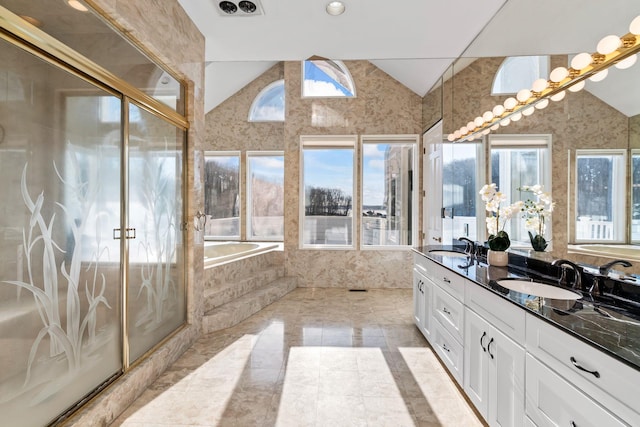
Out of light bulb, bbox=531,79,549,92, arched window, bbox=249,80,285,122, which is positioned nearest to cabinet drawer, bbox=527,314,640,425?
light bulb, bbox=531,79,549,92

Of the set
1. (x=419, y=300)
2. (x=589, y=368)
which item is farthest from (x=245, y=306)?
(x=589, y=368)

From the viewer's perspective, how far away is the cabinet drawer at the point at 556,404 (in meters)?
0.97

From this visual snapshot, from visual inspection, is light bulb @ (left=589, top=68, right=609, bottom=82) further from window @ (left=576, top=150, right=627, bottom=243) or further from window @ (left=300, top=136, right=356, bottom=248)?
window @ (left=300, top=136, right=356, bottom=248)

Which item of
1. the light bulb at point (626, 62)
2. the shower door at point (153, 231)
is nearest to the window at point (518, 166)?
the light bulb at point (626, 62)

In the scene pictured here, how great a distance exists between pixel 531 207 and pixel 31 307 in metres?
2.80

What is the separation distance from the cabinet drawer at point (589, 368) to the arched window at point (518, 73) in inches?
66.3

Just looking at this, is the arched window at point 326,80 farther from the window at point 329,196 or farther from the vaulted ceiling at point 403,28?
the vaulted ceiling at point 403,28

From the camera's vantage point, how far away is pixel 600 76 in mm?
1597

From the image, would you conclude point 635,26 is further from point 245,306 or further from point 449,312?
point 245,306

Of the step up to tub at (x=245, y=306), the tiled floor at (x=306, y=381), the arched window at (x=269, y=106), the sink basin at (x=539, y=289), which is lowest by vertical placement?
the tiled floor at (x=306, y=381)

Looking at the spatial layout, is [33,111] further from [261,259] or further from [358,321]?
[261,259]

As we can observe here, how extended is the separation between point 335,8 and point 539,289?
236cm

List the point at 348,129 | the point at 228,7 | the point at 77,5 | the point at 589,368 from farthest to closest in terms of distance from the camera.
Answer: the point at 348,129 < the point at 228,7 < the point at 77,5 < the point at 589,368

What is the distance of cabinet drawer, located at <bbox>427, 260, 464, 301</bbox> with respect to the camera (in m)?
2.02
